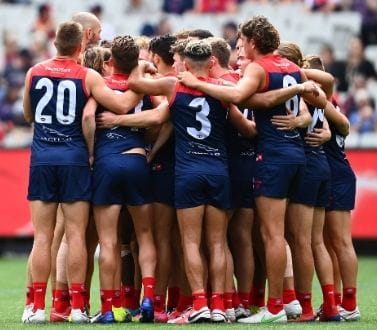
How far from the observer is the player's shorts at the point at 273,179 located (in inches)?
396

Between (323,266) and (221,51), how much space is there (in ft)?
6.92

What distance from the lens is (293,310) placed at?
1041 cm

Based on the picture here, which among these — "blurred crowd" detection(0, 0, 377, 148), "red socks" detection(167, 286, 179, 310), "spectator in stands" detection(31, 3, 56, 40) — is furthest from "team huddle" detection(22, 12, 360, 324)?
"spectator in stands" detection(31, 3, 56, 40)

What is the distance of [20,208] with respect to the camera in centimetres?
1927

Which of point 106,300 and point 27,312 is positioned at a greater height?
point 106,300

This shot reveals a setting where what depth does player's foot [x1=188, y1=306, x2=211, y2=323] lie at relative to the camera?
9914 mm

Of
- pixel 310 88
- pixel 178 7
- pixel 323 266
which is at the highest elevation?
pixel 178 7

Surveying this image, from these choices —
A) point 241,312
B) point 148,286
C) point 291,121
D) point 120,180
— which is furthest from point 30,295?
point 291,121

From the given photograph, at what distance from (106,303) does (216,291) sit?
37.1 inches

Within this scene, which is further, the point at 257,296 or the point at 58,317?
the point at 257,296

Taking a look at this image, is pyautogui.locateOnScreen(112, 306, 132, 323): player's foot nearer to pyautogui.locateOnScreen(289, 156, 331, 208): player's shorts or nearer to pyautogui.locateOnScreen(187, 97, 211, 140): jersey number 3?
pyautogui.locateOnScreen(187, 97, 211, 140): jersey number 3

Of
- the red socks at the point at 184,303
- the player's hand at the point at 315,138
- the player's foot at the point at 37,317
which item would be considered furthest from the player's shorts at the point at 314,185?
the player's foot at the point at 37,317

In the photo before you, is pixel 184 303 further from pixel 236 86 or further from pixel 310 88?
pixel 310 88

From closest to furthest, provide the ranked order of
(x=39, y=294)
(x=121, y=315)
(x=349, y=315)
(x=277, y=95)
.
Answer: (x=277, y=95) → (x=39, y=294) → (x=121, y=315) → (x=349, y=315)
